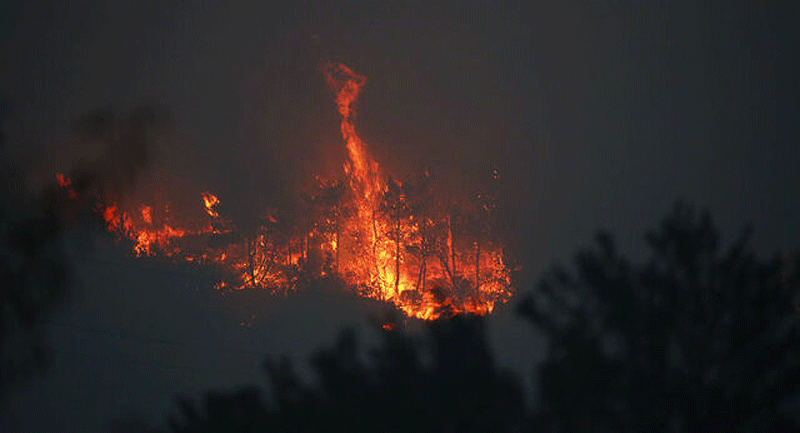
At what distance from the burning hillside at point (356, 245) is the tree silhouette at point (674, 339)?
40484mm

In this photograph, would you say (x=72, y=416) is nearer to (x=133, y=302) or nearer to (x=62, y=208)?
(x=133, y=302)

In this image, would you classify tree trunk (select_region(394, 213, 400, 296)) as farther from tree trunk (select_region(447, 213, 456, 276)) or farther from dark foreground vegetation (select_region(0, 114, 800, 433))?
dark foreground vegetation (select_region(0, 114, 800, 433))

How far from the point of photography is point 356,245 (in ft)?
167

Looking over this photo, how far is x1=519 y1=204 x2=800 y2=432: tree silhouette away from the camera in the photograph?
18.4 ft

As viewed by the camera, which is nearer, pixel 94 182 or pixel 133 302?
pixel 94 182

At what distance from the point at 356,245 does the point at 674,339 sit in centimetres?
4503

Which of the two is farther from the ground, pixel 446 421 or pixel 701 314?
pixel 701 314

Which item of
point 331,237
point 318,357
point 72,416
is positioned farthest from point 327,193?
point 318,357

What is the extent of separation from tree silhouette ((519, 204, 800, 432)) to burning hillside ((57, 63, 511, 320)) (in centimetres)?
4048

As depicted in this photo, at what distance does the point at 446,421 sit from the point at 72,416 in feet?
Result: 116

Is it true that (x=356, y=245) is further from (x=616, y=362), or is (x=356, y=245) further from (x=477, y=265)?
(x=616, y=362)

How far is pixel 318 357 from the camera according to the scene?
7.49 m

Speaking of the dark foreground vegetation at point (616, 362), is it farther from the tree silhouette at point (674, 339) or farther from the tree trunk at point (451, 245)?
the tree trunk at point (451, 245)

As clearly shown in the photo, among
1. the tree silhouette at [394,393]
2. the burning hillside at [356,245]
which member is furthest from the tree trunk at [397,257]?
the tree silhouette at [394,393]
